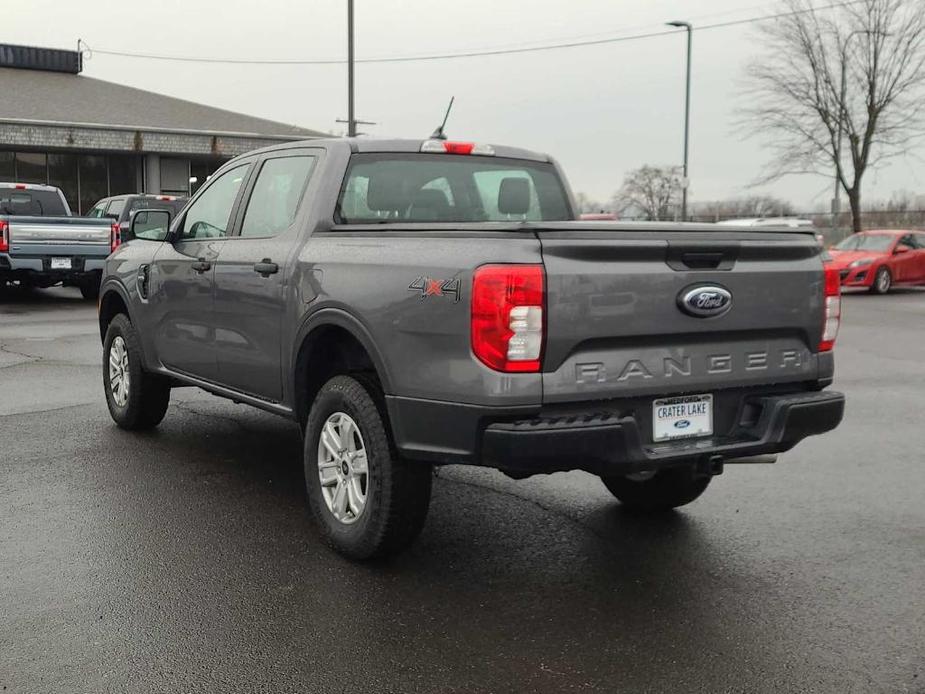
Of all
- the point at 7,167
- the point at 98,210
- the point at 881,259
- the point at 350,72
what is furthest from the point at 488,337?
the point at 7,167

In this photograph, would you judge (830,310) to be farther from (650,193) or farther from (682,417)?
(650,193)

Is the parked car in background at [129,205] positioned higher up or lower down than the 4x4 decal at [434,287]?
higher up

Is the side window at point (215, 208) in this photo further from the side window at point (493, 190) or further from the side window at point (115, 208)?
the side window at point (115, 208)

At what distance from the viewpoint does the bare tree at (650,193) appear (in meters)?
40.5

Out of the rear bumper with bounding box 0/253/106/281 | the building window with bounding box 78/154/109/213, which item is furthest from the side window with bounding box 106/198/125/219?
the building window with bounding box 78/154/109/213

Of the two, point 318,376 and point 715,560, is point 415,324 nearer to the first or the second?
point 318,376

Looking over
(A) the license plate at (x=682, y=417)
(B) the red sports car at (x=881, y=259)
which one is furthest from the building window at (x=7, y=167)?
(A) the license plate at (x=682, y=417)

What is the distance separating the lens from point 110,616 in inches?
146

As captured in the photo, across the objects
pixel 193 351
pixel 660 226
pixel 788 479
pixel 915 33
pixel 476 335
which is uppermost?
pixel 915 33

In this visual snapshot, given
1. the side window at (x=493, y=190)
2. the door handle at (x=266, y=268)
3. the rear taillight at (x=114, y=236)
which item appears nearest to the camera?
the door handle at (x=266, y=268)

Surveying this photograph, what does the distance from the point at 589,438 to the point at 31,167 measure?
33046 mm

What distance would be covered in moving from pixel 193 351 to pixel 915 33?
34.4 meters

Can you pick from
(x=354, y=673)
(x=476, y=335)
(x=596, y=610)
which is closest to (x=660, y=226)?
(x=476, y=335)

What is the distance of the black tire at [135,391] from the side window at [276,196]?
5.49ft
